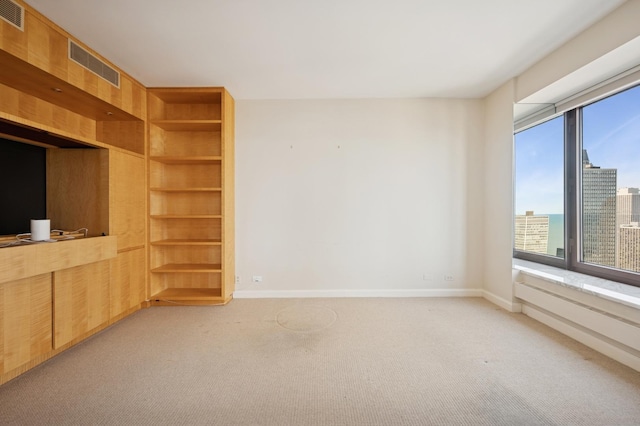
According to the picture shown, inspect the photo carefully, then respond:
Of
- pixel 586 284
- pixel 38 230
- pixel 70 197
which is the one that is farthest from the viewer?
pixel 70 197

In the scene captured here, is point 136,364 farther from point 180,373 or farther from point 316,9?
point 316,9

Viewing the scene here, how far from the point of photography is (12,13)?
1804 mm

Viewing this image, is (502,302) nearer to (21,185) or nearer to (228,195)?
(228,195)

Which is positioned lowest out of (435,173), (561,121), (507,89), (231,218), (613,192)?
(231,218)

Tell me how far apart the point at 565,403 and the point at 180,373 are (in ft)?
8.39

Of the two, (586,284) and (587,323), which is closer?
(587,323)

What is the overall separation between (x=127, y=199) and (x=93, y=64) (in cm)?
132

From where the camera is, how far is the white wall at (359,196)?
11.6ft

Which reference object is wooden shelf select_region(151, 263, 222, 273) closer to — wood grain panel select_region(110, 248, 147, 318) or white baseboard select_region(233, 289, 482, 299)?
wood grain panel select_region(110, 248, 147, 318)

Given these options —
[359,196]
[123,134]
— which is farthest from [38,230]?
[359,196]

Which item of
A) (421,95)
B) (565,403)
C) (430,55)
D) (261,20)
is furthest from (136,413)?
(421,95)

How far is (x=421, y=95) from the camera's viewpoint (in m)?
3.45

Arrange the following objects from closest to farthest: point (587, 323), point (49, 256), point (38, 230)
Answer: point (49, 256) → point (38, 230) → point (587, 323)

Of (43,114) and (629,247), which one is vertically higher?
(43,114)
